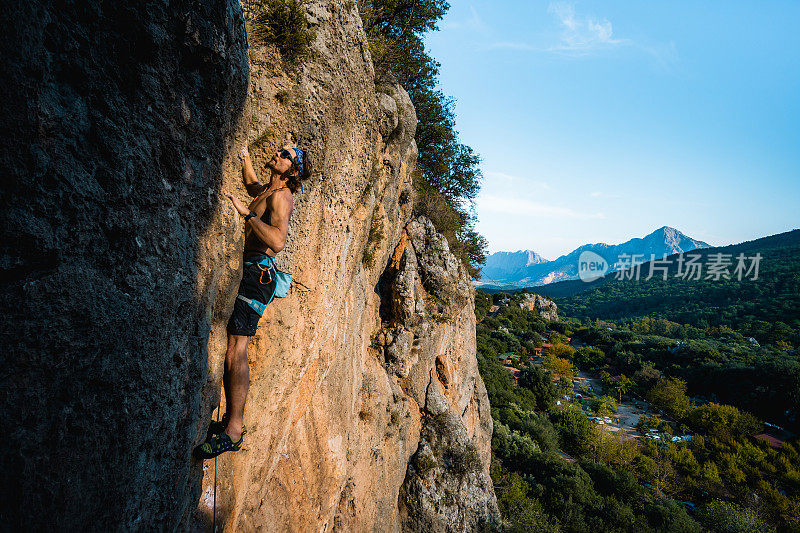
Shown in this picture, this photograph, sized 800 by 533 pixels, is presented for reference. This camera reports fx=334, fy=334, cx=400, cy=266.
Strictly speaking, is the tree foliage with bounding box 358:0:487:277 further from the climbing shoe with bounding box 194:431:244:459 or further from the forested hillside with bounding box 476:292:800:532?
the forested hillside with bounding box 476:292:800:532

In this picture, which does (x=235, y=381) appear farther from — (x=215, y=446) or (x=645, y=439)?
(x=645, y=439)

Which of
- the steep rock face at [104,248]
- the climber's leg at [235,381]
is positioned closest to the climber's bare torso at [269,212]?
the steep rock face at [104,248]

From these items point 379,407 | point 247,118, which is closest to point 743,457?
point 379,407

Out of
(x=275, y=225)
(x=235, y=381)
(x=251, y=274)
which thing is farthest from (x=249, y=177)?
(x=235, y=381)

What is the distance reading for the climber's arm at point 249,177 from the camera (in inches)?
141

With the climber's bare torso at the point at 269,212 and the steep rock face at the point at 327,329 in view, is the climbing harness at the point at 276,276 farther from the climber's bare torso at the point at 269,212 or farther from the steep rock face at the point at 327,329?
the steep rock face at the point at 327,329

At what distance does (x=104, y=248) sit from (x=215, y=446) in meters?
2.22

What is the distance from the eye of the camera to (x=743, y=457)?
2925 cm

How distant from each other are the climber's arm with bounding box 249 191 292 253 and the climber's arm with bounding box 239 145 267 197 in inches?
10.7

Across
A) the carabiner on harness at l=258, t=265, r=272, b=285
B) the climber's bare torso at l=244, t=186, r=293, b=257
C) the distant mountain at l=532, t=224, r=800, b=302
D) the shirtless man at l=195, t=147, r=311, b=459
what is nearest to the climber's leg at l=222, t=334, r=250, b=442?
the shirtless man at l=195, t=147, r=311, b=459

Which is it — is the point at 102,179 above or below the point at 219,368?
above

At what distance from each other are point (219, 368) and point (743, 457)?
1730 inches

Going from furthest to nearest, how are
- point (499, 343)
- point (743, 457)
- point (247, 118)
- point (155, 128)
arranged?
point (499, 343)
point (743, 457)
point (247, 118)
point (155, 128)

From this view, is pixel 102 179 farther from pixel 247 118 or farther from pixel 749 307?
pixel 749 307
